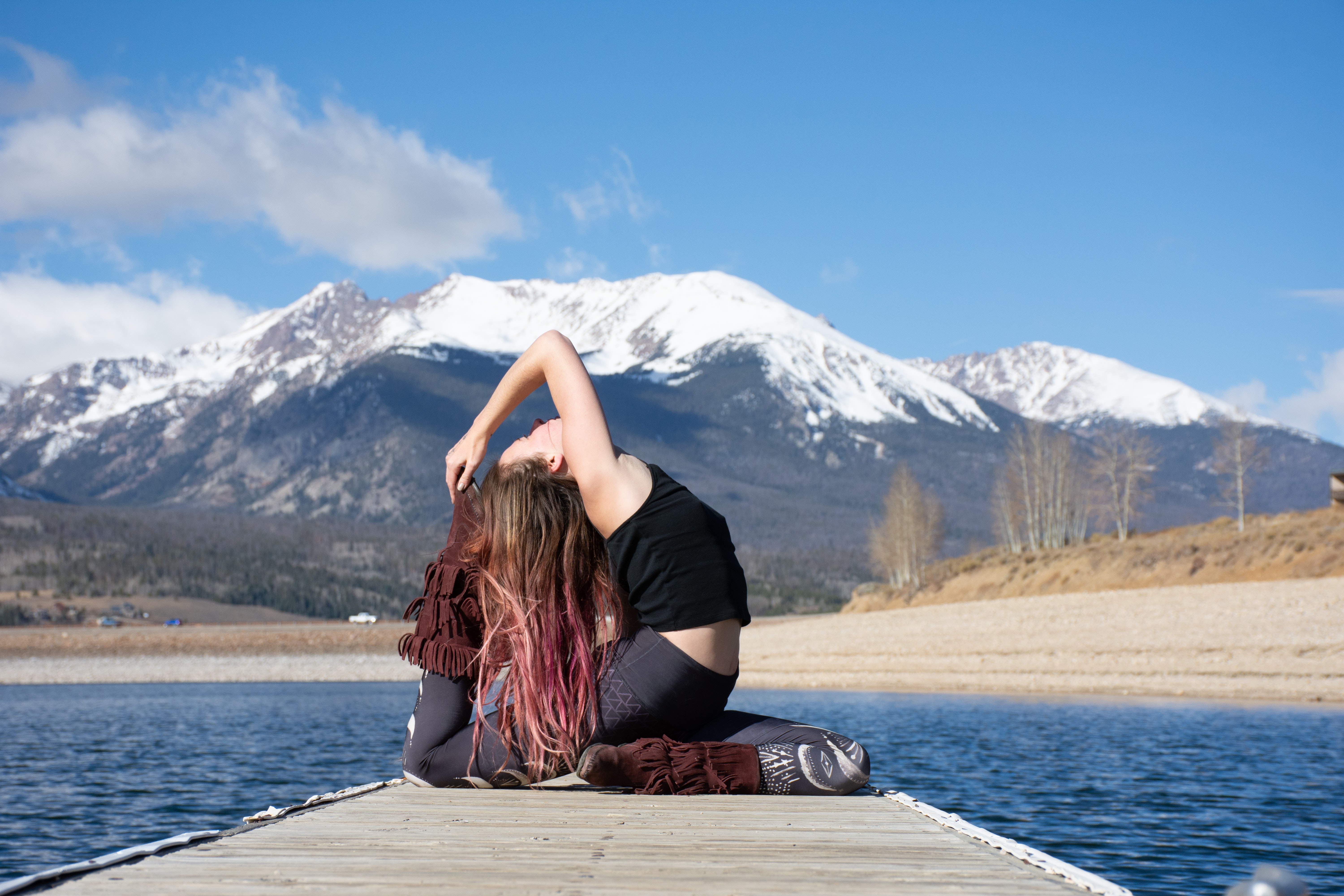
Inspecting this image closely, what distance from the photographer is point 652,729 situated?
4.60 m

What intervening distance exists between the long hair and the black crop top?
203mm

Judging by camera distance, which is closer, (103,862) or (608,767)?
(103,862)

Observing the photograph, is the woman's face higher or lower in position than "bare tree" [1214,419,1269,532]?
lower

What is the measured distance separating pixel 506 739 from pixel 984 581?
58.6 metres

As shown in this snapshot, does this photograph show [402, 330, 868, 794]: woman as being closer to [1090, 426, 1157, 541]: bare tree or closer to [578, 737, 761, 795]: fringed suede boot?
[578, 737, 761, 795]: fringed suede boot

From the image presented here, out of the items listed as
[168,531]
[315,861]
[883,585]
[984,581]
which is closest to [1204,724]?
[315,861]

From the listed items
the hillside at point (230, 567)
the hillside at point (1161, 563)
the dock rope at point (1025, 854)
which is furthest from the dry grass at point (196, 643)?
the dock rope at point (1025, 854)

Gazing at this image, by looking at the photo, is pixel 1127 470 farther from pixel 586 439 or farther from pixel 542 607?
pixel 586 439

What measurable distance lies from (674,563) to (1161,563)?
158 ft

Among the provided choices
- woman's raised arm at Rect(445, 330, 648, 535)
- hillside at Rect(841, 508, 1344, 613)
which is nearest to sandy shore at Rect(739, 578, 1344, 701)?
hillside at Rect(841, 508, 1344, 613)

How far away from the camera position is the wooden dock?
275 cm

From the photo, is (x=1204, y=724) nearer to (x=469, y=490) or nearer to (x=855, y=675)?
(x=469, y=490)

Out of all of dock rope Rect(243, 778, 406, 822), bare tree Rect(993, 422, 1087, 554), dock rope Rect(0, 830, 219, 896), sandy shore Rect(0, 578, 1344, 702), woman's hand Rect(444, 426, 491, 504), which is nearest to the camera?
dock rope Rect(0, 830, 219, 896)

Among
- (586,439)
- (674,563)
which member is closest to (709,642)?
(674,563)
